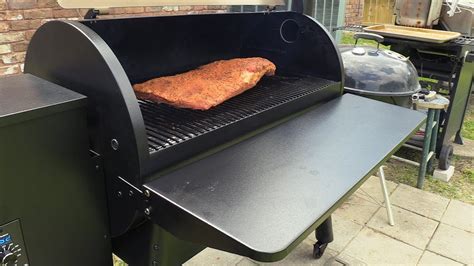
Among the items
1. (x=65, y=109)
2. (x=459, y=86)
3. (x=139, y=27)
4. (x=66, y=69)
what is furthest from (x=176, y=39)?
(x=459, y=86)

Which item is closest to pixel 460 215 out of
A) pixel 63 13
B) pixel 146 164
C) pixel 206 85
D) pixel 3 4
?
pixel 206 85

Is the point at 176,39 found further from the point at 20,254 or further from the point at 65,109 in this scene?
the point at 20,254

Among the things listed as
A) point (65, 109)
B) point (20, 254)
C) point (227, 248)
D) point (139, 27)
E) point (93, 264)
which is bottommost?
point (93, 264)

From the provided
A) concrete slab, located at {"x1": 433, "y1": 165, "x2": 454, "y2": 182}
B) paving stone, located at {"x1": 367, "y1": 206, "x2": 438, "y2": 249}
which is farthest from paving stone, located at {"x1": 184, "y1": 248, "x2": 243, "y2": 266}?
concrete slab, located at {"x1": 433, "y1": 165, "x2": 454, "y2": 182}

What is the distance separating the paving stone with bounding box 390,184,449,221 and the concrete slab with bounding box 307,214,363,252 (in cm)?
50

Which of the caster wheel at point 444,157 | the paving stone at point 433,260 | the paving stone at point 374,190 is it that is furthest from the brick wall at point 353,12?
the paving stone at point 433,260

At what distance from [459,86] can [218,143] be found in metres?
2.85

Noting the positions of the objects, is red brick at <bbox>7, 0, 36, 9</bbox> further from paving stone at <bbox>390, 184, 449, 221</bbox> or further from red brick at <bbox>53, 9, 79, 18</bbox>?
paving stone at <bbox>390, 184, 449, 221</bbox>

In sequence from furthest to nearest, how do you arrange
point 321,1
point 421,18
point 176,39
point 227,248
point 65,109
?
1. point 321,1
2. point 421,18
3. point 176,39
4. point 65,109
5. point 227,248

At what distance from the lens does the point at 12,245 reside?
2.88 ft

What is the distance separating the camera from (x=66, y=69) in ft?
3.28

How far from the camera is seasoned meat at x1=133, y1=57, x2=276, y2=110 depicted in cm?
128

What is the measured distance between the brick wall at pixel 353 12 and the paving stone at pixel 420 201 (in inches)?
158

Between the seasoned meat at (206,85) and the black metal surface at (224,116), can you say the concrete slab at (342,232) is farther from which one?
the seasoned meat at (206,85)
